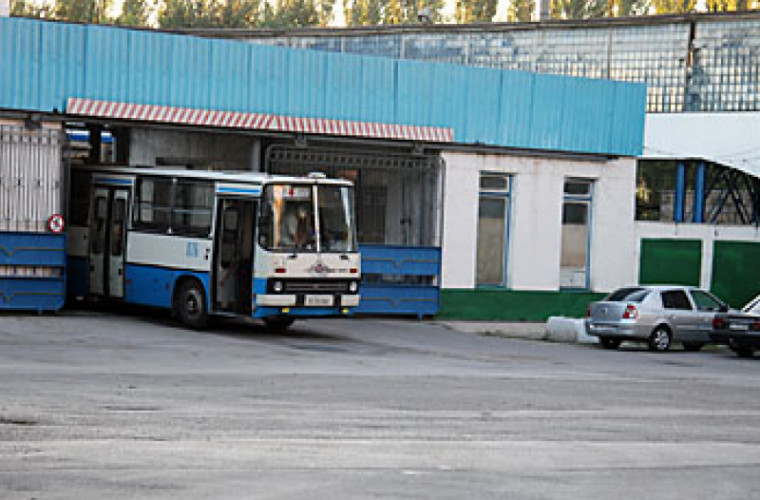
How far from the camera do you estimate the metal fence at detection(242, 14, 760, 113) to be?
4722cm

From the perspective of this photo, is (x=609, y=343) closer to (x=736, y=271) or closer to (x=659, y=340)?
(x=659, y=340)

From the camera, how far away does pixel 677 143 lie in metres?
47.3

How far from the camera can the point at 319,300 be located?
2302cm

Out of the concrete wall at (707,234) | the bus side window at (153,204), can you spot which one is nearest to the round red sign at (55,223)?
the bus side window at (153,204)

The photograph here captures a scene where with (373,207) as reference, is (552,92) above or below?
above

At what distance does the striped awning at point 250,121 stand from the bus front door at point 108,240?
1615mm

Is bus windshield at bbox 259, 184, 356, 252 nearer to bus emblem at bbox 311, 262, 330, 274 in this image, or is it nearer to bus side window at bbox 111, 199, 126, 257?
bus emblem at bbox 311, 262, 330, 274

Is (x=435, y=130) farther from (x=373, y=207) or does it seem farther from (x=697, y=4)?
(x=697, y=4)

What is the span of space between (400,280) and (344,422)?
1712 centimetres

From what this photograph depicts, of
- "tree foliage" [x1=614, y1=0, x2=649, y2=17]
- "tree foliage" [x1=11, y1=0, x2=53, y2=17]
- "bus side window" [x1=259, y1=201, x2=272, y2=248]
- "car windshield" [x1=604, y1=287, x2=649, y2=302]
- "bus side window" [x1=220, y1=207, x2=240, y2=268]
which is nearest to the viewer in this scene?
"bus side window" [x1=259, y1=201, x2=272, y2=248]

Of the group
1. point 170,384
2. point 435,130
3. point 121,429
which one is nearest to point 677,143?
point 435,130

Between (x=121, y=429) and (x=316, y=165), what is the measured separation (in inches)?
735

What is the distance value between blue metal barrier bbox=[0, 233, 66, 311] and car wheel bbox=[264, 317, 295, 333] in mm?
3794

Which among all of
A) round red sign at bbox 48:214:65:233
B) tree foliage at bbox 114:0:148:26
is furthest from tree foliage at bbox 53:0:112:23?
round red sign at bbox 48:214:65:233
